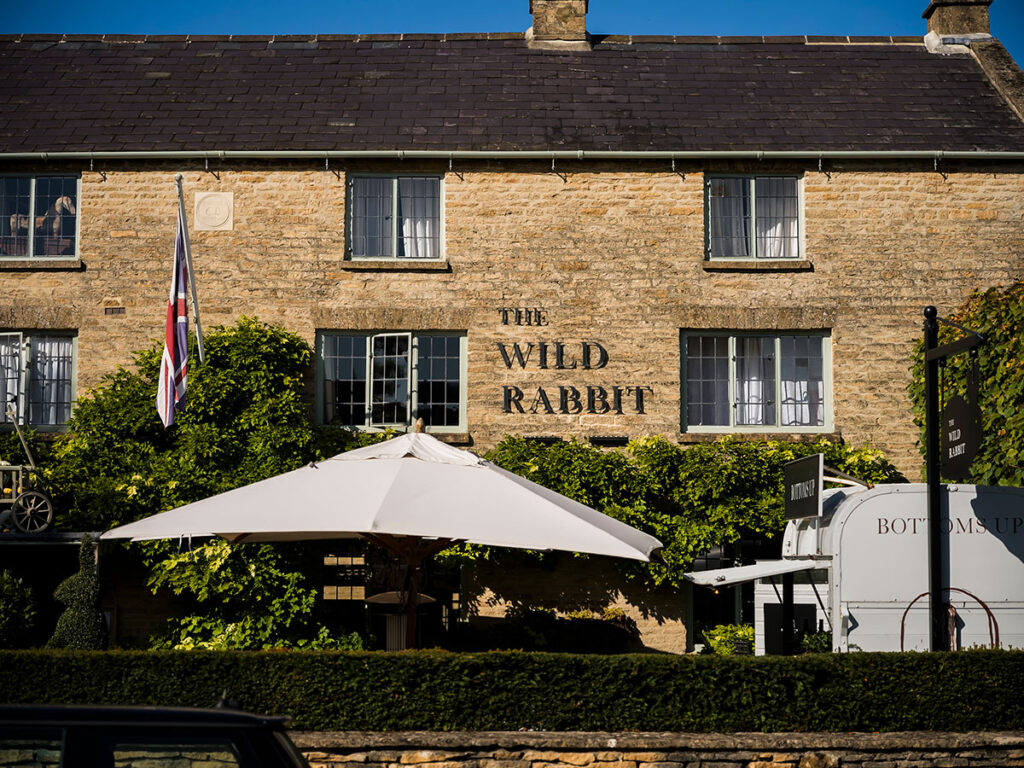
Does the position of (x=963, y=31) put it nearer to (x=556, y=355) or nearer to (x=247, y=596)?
(x=556, y=355)

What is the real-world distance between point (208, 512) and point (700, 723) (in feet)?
14.5

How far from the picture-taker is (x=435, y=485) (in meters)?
10.2

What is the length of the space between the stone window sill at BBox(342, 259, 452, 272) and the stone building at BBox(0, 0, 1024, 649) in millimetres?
29

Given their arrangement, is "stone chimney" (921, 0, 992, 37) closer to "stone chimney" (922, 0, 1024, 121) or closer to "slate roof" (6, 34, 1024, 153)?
"stone chimney" (922, 0, 1024, 121)

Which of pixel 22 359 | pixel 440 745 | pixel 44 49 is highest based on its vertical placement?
pixel 44 49

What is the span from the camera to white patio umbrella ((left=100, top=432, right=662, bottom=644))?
9500mm

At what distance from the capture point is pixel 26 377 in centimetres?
1806

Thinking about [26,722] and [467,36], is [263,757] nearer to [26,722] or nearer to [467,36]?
[26,722]

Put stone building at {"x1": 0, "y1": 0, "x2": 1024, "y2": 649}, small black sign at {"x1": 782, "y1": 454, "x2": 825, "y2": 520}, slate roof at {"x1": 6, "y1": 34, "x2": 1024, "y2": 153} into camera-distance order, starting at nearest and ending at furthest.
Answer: small black sign at {"x1": 782, "y1": 454, "x2": 825, "y2": 520}, stone building at {"x1": 0, "y1": 0, "x2": 1024, "y2": 649}, slate roof at {"x1": 6, "y1": 34, "x2": 1024, "y2": 153}

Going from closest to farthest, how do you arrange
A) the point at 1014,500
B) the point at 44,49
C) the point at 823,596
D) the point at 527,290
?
the point at 1014,500
the point at 823,596
the point at 527,290
the point at 44,49

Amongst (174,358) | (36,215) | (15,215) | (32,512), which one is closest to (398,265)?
(174,358)

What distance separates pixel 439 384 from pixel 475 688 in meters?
8.38

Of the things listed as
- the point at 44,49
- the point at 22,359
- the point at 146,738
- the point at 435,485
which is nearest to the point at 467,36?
the point at 44,49

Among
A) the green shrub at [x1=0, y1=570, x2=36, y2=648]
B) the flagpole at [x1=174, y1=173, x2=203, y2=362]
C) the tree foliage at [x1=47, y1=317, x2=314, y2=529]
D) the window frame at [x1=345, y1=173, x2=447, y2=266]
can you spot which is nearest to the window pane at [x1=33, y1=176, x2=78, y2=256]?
the tree foliage at [x1=47, y1=317, x2=314, y2=529]
